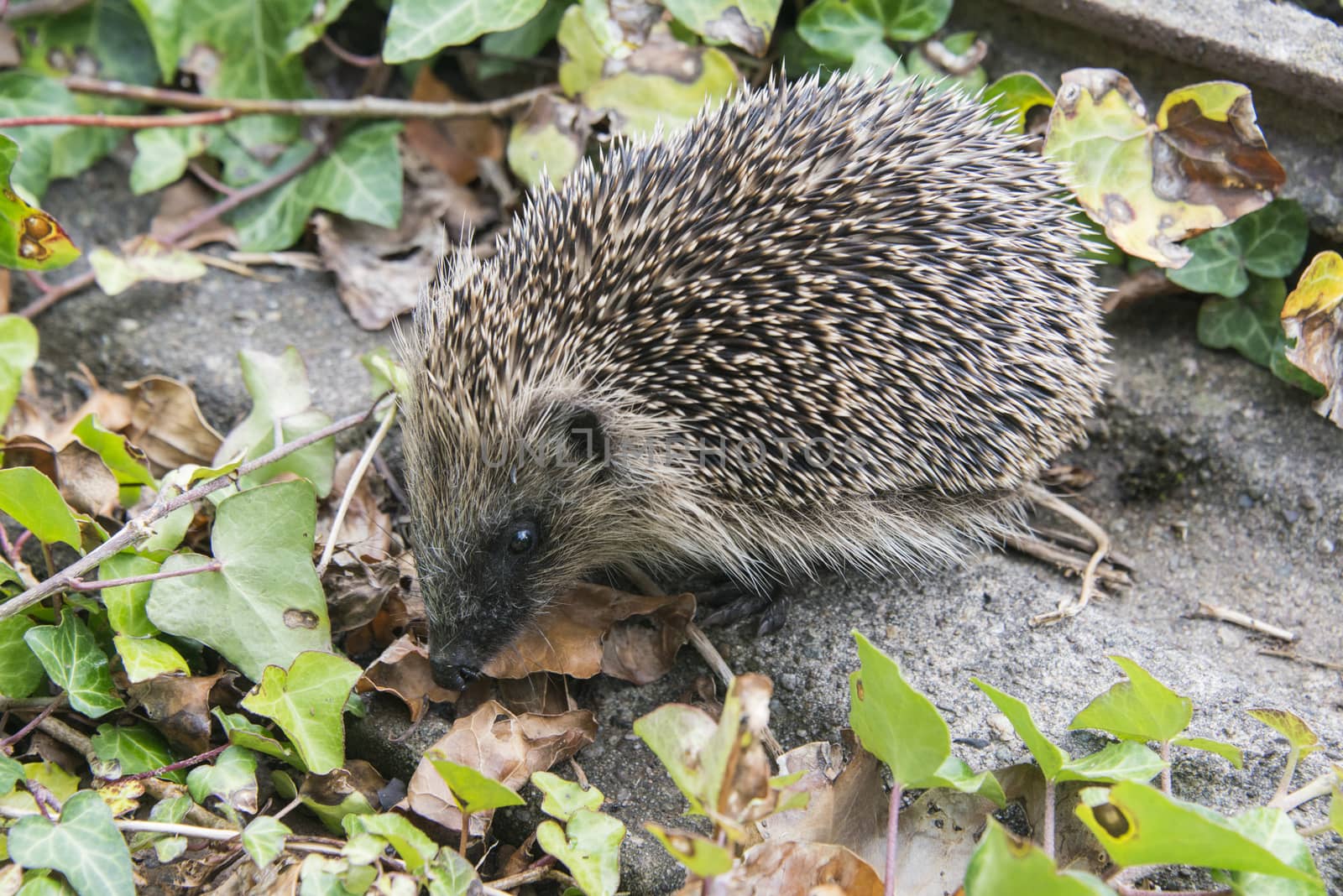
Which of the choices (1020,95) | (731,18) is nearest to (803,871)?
(1020,95)

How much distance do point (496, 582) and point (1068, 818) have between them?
178cm

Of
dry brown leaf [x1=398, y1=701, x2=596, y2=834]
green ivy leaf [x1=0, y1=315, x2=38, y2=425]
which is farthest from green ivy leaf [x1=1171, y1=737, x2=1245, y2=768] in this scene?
green ivy leaf [x1=0, y1=315, x2=38, y2=425]

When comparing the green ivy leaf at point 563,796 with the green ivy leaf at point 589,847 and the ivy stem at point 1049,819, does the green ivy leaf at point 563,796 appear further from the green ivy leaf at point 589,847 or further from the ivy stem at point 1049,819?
the ivy stem at point 1049,819

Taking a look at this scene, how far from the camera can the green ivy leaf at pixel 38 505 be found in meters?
2.85

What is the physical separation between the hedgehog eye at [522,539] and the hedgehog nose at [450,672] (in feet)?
1.35

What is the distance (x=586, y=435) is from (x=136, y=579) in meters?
1.34

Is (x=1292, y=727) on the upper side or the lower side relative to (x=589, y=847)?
upper

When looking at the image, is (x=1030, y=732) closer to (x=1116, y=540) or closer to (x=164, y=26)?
(x=1116, y=540)

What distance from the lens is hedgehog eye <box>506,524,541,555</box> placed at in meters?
3.45

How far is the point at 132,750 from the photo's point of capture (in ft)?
9.75

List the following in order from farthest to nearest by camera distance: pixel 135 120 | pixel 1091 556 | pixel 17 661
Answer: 1. pixel 135 120
2. pixel 1091 556
3. pixel 17 661

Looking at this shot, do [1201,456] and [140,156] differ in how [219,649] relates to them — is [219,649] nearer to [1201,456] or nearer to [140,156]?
[140,156]

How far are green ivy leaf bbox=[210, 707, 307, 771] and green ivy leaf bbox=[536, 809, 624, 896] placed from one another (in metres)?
0.75

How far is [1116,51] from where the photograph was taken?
13.6ft
